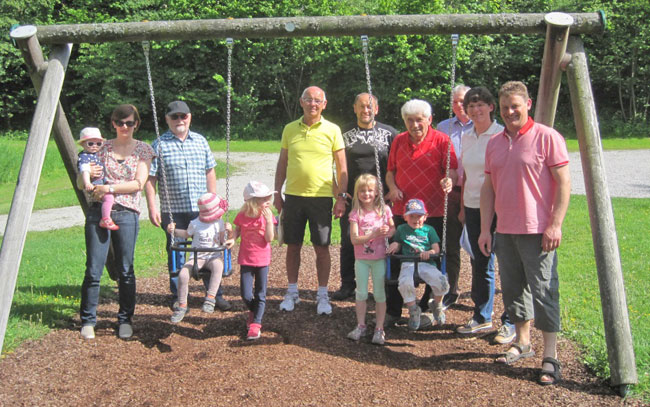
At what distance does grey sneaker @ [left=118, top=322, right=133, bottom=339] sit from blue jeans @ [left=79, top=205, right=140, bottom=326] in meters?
0.23

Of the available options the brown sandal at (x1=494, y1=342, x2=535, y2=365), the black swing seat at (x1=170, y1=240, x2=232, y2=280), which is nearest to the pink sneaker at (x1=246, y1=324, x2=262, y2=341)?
the black swing seat at (x1=170, y1=240, x2=232, y2=280)

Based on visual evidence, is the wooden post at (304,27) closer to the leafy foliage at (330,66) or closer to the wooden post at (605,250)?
the wooden post at (605,250)

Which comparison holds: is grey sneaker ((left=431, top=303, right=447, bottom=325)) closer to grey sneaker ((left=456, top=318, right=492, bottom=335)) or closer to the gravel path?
grey sneaker ((left=456, top=318, right=492, bottom=335))

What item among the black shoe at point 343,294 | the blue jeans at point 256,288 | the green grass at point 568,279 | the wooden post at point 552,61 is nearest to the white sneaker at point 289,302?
the black shoe at point 343,294

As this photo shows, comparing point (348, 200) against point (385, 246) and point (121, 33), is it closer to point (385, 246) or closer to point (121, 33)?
point (385, 246)

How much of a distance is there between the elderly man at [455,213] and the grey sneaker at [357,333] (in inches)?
32.4

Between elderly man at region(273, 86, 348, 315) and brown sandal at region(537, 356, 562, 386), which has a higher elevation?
elderly man at region(273, 86, 348, 315)

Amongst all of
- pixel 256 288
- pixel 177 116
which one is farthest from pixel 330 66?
pixel 256 288

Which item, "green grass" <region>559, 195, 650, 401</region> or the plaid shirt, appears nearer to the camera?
"green grass" <region>559, 195, 650, 401</region>

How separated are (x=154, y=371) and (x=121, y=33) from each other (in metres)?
2.65

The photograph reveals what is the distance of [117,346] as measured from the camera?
5.07m

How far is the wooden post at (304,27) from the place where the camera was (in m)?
4.86

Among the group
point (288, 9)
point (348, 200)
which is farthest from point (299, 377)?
point (288, 9)

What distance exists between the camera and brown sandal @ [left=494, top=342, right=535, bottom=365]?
4555mm
